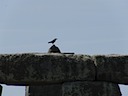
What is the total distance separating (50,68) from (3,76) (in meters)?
0.83

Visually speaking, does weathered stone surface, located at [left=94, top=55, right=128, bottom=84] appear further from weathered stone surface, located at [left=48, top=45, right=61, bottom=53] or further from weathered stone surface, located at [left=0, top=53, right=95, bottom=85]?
weathered stone surface, located at [left=48, top=45, right=61, bottom=53]

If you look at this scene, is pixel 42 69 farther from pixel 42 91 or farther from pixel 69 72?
pixel 42 91

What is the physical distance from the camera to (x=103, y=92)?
7.86 meters

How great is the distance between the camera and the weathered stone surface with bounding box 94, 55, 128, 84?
7895 millimetres

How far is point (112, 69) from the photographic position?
313 inches

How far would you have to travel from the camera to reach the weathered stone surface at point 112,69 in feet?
25.9

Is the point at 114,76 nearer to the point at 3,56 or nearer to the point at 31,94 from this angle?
the point at 3,56

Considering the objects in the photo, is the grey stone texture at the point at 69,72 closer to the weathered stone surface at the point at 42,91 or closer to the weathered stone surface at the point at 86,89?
the weathered stone surface at the point at 86,89

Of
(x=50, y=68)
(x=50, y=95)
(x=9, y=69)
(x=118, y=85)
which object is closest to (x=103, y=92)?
(x=118, y=85)

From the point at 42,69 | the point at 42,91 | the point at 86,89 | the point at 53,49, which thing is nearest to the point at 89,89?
the point at 86,89

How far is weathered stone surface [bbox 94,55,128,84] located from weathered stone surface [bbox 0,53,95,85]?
0.13 m

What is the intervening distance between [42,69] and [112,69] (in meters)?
1.24

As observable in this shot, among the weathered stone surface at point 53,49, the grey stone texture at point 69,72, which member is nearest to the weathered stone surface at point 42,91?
the weathered stone surface at point 53,49

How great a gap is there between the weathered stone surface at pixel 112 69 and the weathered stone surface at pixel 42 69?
13 centimetres
